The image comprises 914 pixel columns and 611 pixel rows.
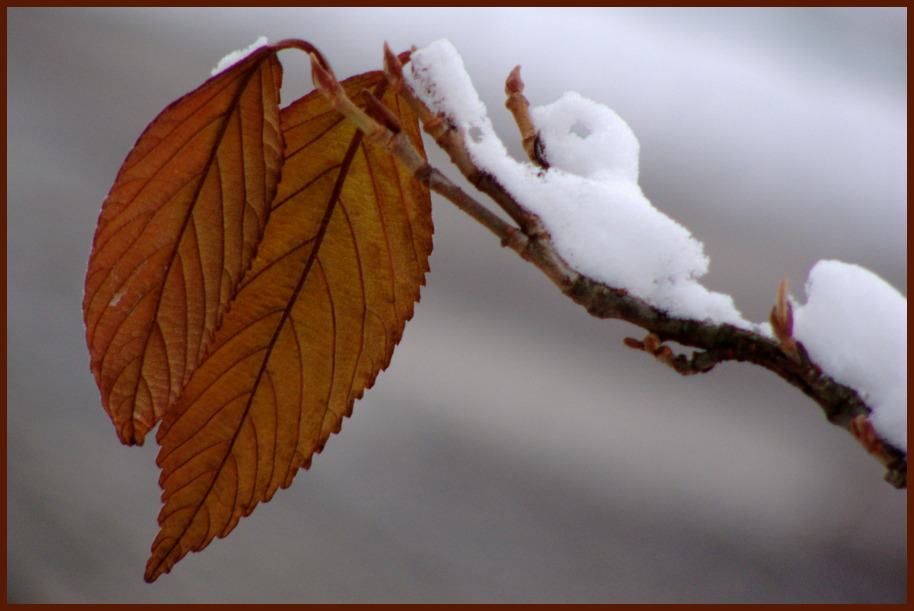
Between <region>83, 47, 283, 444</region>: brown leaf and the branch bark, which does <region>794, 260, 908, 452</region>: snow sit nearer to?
the branch bark

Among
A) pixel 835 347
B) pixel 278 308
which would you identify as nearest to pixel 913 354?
pixel 835 347

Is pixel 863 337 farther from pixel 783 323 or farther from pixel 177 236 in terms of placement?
pixel 177 236

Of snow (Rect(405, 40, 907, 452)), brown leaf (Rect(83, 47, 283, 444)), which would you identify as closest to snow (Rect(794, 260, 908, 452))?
snow (Rect(405, 40, 907, 452))

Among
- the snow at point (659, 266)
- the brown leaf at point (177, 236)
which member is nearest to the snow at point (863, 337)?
the snow at point (659, 266)

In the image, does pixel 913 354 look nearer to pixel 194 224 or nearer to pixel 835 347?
pixel 835 347

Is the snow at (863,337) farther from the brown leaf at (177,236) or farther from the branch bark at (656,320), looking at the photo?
the brown leaf at (177,236)
